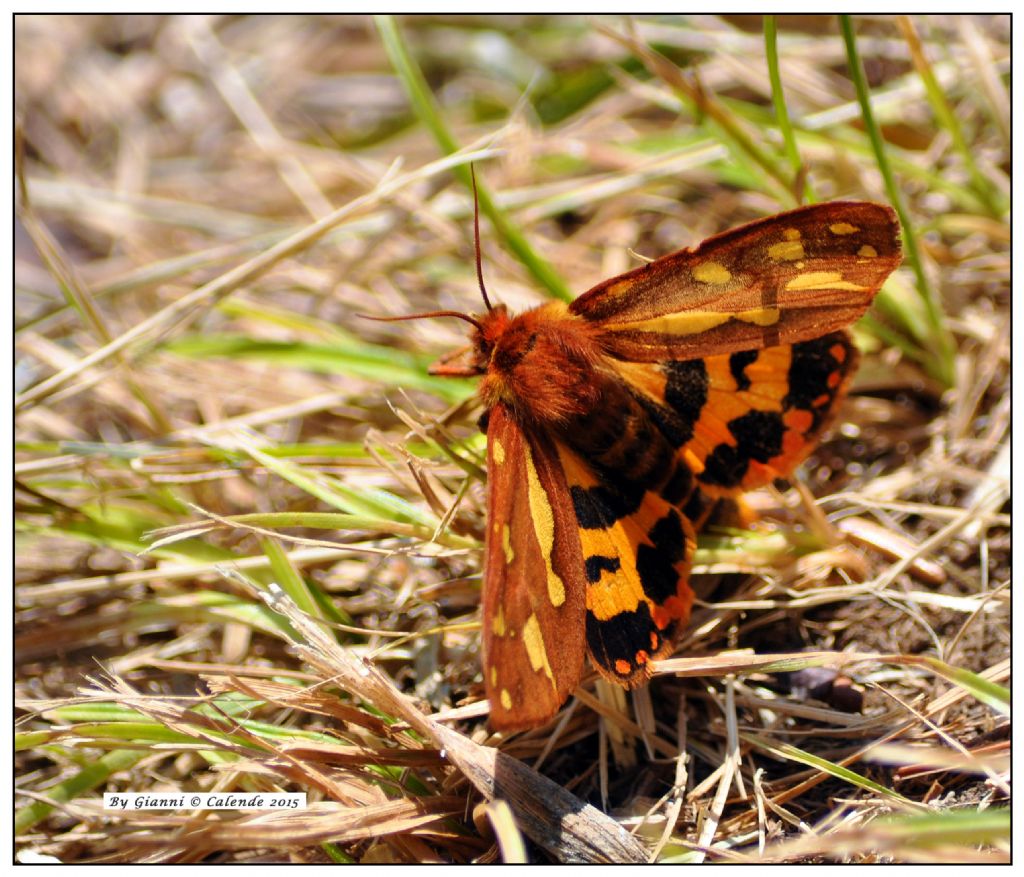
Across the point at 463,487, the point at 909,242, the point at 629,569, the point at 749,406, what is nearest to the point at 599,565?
the point at 629,569

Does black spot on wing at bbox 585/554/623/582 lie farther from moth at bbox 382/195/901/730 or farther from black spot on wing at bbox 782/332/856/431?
black spot on wing at bbox 782/332/856/431

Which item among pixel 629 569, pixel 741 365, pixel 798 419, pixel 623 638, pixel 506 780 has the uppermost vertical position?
pixel 741 365

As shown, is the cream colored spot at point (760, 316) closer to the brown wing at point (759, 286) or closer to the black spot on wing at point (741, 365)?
the brown wing at point (759, 286)

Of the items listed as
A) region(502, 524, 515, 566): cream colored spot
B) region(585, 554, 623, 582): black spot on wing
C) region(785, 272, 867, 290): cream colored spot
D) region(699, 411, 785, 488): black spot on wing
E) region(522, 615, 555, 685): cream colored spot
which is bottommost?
region(522, 615, 555, 685): cream colored spot

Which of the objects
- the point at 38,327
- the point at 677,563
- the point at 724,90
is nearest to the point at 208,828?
the point at 677,563

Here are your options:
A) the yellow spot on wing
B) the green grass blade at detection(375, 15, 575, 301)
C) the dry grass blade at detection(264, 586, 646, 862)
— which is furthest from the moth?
the green grass blade at detection(375, 15, 575, 301)

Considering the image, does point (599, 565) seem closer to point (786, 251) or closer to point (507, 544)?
point (507, 544)

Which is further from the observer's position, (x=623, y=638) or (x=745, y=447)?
(x=745, y=447)

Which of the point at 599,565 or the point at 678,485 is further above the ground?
the point at 678,485
